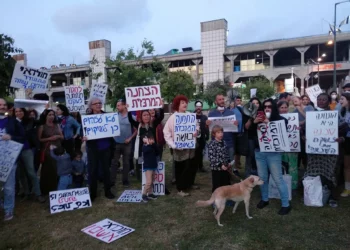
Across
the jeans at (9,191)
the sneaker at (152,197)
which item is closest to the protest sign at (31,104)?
the jeans at (9,191)

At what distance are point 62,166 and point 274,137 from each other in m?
4.40

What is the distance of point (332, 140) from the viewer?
501 centimetres

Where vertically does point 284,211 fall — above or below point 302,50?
below

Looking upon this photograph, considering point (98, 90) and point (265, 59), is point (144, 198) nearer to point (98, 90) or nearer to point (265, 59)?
point (98, 90)

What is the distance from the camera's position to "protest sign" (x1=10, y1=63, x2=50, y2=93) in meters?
7.33

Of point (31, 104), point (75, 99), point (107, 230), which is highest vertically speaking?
point (75, 99)

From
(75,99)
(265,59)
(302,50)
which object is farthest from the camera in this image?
(265,59)

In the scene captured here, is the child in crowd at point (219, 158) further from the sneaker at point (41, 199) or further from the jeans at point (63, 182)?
the sneaker at point (41, 199)

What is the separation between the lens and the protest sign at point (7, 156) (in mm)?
4777

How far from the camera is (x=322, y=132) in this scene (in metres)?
5.12

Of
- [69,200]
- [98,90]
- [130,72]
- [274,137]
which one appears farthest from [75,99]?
[130,72]

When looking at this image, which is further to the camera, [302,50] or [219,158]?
[302,50]

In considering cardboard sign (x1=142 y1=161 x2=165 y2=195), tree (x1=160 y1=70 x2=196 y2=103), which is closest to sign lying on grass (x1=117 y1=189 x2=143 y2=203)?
cardboard sign (x1=142 y1=161 x2=165 y2=195)

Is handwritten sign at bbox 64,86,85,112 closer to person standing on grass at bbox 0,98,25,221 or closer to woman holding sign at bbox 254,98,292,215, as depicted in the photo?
person standing on grass at bbox 0,98,25,221
